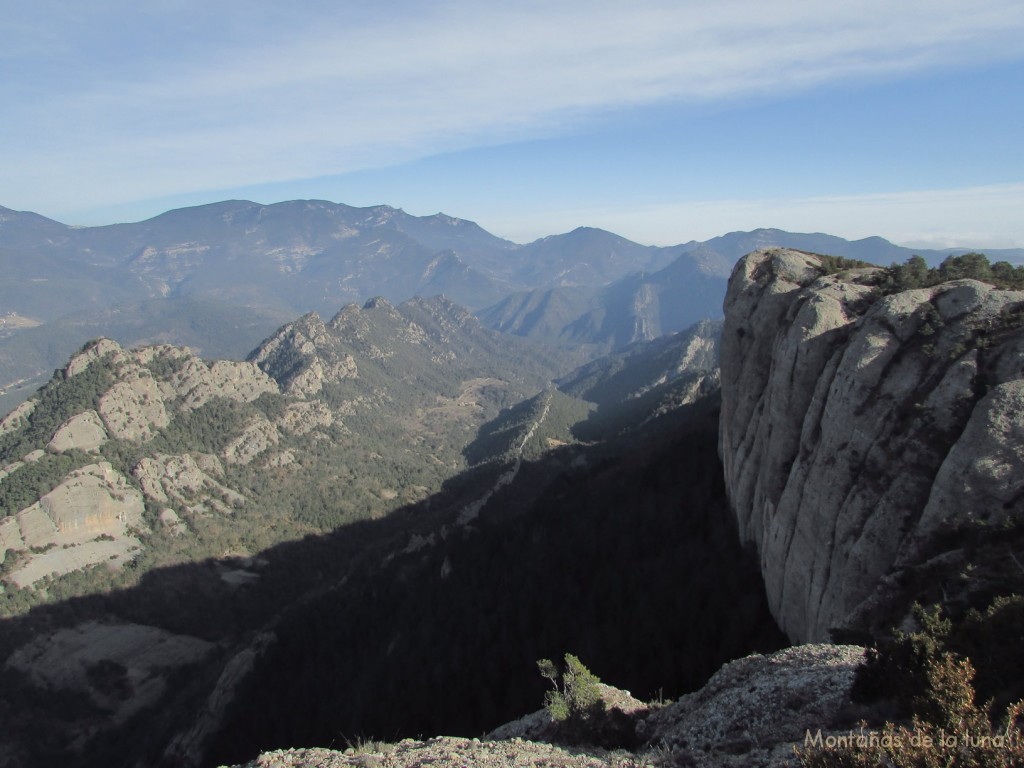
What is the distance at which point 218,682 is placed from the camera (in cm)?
9400

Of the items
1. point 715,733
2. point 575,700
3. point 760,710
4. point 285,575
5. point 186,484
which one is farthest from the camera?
point 186,484

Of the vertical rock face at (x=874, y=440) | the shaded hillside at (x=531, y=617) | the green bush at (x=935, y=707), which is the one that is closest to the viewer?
the green bush at (x=935, y=707)

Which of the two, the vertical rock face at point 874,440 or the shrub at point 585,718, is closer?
the shrub at point 585,718

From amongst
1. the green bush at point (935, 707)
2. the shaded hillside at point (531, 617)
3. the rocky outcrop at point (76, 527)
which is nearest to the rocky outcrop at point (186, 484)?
the rocky outcrop at point (76, 527)

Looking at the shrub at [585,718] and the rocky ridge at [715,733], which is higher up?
the rocky ridge at [715,733]

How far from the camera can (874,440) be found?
3438cm

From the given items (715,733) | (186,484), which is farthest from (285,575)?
(715,733)

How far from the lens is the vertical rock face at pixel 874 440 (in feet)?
92.5

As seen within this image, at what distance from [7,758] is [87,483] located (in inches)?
2898

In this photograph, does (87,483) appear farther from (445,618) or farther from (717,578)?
(717,578)

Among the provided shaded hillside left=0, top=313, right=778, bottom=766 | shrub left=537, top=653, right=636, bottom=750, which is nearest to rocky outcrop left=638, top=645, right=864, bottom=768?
shrub left=537, top=653, right=636, bottom=750

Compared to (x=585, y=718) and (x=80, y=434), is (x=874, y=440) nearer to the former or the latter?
(x=585, y=718)

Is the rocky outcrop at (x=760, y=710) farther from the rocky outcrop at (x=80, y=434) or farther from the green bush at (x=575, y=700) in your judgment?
the rocky outcrop at (x=80, y=434)

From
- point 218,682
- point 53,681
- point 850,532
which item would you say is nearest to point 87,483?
point 53,681
